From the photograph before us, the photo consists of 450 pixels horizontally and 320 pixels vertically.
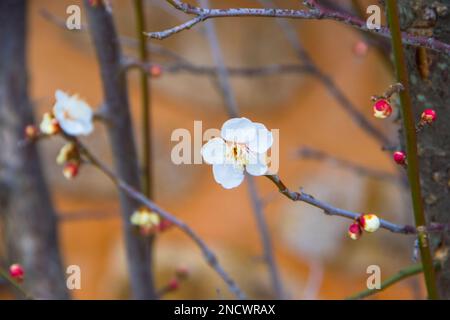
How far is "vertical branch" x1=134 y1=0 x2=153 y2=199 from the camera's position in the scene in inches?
38.3

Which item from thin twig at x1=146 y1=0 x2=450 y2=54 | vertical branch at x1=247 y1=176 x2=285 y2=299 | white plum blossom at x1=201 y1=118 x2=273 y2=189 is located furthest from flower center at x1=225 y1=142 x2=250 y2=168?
vertical branch at x1=247 y1=176 x2=285 y2=299

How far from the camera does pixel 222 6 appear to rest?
8.59 ft

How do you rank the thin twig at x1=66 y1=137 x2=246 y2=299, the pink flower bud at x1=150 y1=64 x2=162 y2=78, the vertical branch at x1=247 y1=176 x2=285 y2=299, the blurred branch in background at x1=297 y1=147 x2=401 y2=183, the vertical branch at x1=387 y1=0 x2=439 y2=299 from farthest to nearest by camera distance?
the blurred branch in background at x1=297 y1=147 x2=401 y2=183 < the vertical branch at x1=247 y1=176 x2=285 y2=299 < the pink flower bud at x1=150 y1=64 x2=162 y2=78 < the thin twig at x1=66 y1=137 x2=246 y2=299 < the vertical branch at x1=387 y1=0 x2=439 y2=299

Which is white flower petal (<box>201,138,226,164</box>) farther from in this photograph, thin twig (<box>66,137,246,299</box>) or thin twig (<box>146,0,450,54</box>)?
thin twig (<box>66,137,246,299</box>)


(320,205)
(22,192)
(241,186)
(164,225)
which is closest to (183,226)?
(164,225)

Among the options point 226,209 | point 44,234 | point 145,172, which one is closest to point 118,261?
point 226,209

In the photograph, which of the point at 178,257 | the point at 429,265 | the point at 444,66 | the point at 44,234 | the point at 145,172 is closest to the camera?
the point at 429,265

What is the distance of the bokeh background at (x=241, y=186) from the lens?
2537 mm

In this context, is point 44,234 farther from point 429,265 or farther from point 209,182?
point 209,182

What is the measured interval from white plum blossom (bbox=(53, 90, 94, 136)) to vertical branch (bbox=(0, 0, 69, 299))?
0.39 metres

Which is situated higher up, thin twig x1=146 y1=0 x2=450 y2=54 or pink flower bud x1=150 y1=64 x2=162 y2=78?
pink flower bud x1=150 y1=64 x2=162 y2=78

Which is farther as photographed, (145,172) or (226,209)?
(226,209)

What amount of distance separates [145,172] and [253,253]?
4.92ft

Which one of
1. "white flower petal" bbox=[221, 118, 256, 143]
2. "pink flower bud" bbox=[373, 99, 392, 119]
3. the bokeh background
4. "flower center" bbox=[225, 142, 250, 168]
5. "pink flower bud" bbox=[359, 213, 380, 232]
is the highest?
the bokeh background
